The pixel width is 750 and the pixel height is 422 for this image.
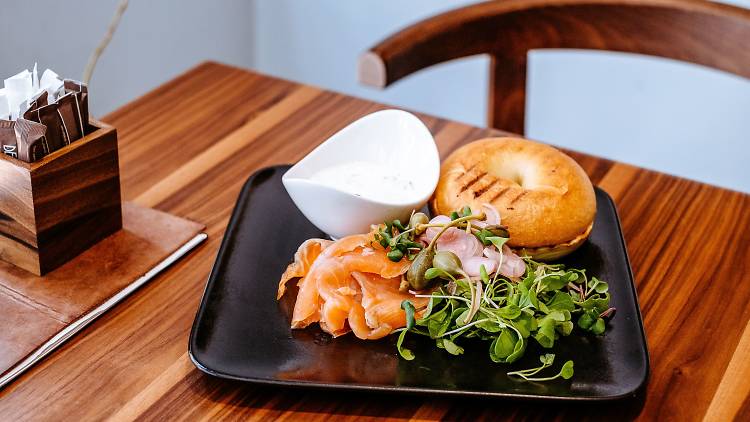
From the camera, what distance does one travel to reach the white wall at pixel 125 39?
2.34 m

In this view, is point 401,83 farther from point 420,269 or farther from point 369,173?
point 420,269

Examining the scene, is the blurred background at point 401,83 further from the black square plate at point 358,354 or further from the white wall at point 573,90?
the black square plate at point 358,354

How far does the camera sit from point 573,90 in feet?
9.08

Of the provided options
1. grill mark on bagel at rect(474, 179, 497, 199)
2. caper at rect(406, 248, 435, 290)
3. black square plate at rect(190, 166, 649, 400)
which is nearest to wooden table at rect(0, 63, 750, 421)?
black square plate at rect(190, 166, 649, 400)

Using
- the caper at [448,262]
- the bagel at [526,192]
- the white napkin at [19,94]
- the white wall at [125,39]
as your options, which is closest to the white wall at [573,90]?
the white wall at [125,39]

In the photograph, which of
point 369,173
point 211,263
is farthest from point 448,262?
point 211,263

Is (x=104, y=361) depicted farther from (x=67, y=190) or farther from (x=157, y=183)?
(x=157, y=183)

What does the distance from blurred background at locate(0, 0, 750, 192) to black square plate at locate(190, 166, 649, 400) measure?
4.95 ft

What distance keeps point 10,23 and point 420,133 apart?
1471 millimetres

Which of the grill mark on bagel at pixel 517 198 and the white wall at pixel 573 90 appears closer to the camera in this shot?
the grill mark on bagel at pixel 517 198

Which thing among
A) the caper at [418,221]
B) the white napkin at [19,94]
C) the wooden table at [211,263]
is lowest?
the wooden table at [211,263]

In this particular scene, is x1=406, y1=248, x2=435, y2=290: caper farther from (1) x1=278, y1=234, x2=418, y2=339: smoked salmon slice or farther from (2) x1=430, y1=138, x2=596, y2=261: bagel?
(2) x1=430, y1=138, x2=596, y2=261: bagel

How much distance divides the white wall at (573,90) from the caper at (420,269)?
1.74 metres

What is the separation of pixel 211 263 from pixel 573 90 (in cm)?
184
